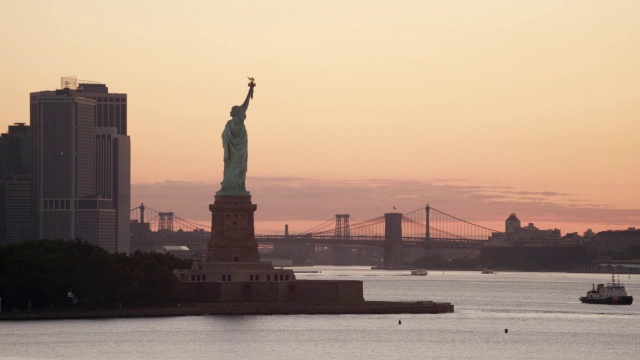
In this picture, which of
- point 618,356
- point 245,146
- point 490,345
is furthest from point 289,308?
point 618,356

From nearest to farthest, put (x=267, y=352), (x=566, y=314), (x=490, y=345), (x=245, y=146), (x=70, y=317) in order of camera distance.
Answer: (x=267, y=352) < (x=490, y=345) < (x=70, y=317) < (x=245, y=146) < (x=566, y=314)

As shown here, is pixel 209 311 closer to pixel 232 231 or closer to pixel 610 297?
pixel 232 231

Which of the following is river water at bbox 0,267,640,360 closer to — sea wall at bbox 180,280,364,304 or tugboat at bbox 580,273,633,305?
sea wall at bbox 180,280,364,304

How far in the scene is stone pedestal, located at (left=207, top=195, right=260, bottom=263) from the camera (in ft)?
344

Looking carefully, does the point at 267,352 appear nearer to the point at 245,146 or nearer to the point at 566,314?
the point at 245,146

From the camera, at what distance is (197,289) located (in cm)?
10469

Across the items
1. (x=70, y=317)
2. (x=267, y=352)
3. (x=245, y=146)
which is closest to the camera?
(x=267, y=352)

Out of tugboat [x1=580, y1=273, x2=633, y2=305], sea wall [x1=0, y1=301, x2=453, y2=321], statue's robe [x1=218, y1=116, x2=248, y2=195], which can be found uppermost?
statue's robe [x1=218, y1=116, x2=248, y2=195]

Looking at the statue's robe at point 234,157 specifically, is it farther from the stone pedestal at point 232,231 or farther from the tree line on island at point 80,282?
the tree line on island at point 80,282

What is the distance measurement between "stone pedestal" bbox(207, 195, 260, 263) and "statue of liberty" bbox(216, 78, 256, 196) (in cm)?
82

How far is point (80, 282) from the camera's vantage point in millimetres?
102000

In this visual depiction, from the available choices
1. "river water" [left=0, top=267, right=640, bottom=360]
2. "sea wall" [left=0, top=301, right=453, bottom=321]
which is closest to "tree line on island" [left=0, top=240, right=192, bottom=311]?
"sea wall" [left=0, top=301, right=453, bottom=321]

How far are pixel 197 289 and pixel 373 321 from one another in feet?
37.6

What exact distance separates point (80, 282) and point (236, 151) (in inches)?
524
